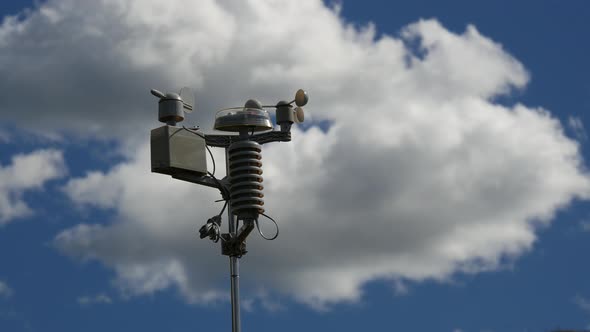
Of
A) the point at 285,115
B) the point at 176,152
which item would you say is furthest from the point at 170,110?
the point at 285,115

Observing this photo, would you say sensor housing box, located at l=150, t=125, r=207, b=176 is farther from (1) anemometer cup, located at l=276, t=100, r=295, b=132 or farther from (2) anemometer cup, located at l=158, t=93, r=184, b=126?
(1) anemometer cup, located at l=276, t=100, r=295, b=132

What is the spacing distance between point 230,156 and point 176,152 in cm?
174

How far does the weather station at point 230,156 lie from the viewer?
54469 millimetres

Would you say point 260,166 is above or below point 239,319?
above

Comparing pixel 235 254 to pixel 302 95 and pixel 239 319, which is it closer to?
pixel 239 319

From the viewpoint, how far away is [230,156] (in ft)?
182

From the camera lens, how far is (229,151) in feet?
182

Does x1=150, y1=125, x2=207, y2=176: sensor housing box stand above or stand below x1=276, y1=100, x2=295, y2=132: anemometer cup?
below

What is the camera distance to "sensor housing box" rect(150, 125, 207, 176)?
5450cm

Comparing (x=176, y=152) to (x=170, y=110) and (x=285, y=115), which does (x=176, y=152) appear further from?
(x=285, y=115)

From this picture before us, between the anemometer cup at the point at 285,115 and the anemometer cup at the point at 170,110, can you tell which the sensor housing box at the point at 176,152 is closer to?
the anemometer cup at the point at 170,110

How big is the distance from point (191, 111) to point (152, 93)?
150 cm

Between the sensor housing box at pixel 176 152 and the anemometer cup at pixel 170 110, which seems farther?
the anemometer cup at pixel 170 110

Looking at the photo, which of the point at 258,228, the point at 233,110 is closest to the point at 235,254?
the point at 258,228
